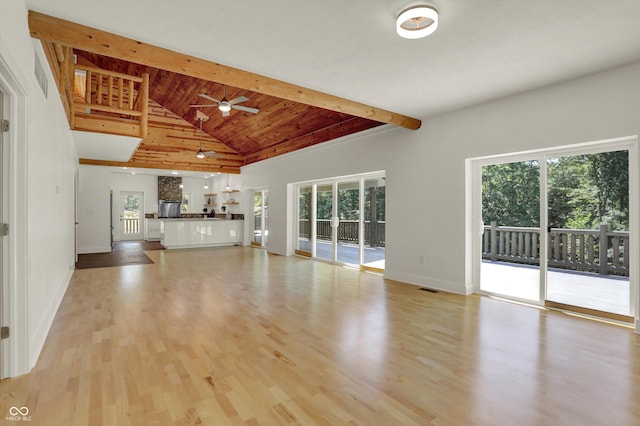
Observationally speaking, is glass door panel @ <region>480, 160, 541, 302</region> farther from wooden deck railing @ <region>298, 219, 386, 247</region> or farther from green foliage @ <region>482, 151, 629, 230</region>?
wooden deck railing @ <region>298, 219, 386, 247</region>

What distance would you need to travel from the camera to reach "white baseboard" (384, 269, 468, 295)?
472 cm

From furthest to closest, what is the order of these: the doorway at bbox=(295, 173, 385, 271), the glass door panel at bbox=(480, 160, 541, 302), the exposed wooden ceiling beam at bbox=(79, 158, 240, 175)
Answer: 1. the exposed wooden ceiling beam at bbox=(79, 158, 240, 175)
2. the doorway at bbox=(295, 173, 385, 271)
3. the glass door panel at bbox=(480, 160, 541, 302)

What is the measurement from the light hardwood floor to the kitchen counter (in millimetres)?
5470

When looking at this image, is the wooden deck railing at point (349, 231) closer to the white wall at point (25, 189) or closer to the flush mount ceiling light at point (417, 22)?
the flush mount ceiling light at point (417, 22)

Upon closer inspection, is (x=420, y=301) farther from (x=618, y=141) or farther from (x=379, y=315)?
(x=618, y=141)

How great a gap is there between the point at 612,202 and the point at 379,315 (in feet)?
9.22

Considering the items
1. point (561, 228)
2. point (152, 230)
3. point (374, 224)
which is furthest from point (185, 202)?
point (561, 228)

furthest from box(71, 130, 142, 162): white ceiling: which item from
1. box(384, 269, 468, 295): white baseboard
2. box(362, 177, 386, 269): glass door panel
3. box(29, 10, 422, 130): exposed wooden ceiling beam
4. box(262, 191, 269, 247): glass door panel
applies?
box(384, 269, 468, 295): white baseboard

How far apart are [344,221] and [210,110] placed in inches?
180

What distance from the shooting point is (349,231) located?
7043mm

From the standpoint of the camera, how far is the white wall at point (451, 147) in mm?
3406

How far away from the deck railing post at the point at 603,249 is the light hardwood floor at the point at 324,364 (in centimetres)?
68

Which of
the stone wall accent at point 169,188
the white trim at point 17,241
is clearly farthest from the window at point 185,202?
the white trim at point 17,241

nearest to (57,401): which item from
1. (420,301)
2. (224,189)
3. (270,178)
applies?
(420,301)
